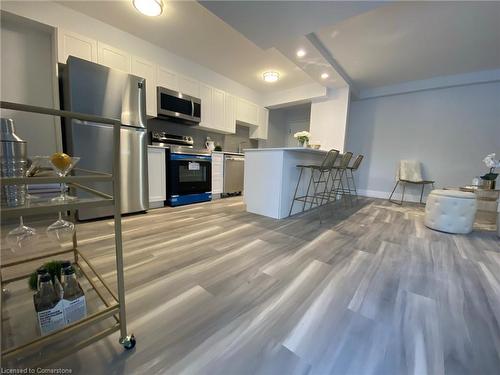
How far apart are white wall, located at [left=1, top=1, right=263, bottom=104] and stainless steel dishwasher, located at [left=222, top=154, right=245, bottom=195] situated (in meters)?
1.47

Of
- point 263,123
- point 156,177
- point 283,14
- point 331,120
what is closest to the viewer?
point 283,14

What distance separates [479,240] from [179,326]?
3053 mm

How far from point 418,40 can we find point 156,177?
4073 millimetres

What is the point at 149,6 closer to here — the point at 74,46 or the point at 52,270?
the point at 74,46

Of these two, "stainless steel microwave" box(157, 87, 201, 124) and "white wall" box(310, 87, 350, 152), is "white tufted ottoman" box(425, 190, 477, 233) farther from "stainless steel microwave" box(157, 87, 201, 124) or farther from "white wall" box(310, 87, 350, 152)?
"stainless steel microwave" box(157, 87, 201, 124)

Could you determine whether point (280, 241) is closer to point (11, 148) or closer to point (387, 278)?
point (387, 278)

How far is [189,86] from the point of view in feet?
11.7

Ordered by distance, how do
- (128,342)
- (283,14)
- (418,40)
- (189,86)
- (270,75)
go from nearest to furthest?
(128,342) < (283,14) < (418,40) < (189,86) < (270,75)

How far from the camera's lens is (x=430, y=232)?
2.41 m

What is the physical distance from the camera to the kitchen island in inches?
104

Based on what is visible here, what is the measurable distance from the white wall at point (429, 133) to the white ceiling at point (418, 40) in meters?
0.49

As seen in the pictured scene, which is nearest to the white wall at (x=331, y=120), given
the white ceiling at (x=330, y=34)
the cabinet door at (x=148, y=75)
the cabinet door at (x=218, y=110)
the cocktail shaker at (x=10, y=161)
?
the white ceiling at (x=330, y=34)

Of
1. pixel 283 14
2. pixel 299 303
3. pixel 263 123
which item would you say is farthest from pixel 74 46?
pixel 263 123

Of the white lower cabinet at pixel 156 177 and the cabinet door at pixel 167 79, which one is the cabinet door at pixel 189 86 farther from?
the white lower cabinet at pixel 156 177
